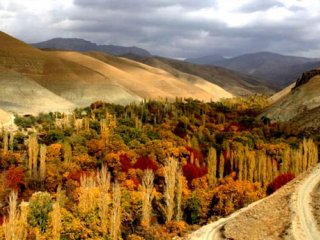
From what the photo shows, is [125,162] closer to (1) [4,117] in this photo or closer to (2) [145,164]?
(2) [145,164]

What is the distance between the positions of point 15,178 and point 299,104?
3580 inches

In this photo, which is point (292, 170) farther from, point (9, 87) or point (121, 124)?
point (9, 87)

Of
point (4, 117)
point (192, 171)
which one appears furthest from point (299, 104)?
point (4, 117)

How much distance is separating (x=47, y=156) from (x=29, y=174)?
7659mm

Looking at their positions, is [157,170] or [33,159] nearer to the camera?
[157,170]

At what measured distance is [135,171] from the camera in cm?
8450

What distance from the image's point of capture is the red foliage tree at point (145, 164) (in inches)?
3450

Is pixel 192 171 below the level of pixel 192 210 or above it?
above

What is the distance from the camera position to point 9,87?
6644 inches

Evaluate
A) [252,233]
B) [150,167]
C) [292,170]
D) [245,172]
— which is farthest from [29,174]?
[252,233]

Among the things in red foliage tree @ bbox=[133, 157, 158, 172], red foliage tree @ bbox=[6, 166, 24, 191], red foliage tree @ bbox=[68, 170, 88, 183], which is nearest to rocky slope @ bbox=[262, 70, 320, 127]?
red foliage tree @ bbox=[133, 157, 158, 172]

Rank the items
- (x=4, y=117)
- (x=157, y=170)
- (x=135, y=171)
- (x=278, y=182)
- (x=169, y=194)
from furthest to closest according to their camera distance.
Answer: (x=4, y=117)
(x=135, y=171)
(x=157, y=170)
(x=278, y=182)
(x=169, y=194)

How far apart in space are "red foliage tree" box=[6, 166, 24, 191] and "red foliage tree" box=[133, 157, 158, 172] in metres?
18.5

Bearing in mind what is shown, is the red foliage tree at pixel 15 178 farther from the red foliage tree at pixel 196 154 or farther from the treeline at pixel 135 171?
the red foliage tree at pixel 196 154
